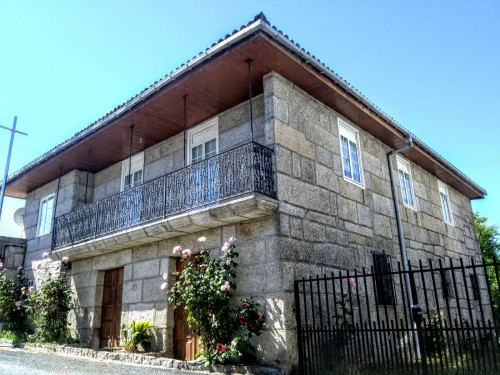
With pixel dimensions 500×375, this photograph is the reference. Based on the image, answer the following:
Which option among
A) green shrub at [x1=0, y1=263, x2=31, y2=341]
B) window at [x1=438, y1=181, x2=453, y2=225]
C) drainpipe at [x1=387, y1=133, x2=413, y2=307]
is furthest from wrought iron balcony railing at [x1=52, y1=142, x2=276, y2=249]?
window at [x1=438, y1=181, x2=453, y2=225]

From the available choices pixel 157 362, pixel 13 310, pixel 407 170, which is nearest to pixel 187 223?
pixel 157 362

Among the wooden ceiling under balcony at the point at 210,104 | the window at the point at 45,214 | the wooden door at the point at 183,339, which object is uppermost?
the wooden ceiling under balcony at the point at 210,104

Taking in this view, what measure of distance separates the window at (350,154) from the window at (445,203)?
5479 mm

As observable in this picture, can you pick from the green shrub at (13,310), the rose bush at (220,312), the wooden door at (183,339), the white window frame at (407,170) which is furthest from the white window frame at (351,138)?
the green shrub at (13,310)

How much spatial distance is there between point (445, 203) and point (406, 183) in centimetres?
322

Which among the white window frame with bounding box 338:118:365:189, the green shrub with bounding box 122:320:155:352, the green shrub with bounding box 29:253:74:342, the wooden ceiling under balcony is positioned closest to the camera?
the wooden ceiling under balcony

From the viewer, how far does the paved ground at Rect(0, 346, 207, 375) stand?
5922 mm

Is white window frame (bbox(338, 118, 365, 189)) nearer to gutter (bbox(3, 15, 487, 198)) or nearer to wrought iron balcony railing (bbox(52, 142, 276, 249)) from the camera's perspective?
gutter (bbox(3, 15, 487, 198))

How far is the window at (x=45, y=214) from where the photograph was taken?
12836 mm

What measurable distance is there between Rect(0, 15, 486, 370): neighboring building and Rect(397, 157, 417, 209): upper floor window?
52 millimetres

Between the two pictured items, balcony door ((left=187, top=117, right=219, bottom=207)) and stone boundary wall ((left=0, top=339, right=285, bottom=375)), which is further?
balcony door ((left=187, top=117, right=219, bottom=207))

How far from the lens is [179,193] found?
8.04 metres

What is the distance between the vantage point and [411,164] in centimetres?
1218

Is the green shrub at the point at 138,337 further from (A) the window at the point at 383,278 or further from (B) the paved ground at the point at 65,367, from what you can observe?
(A) the window at the point at 383,278
